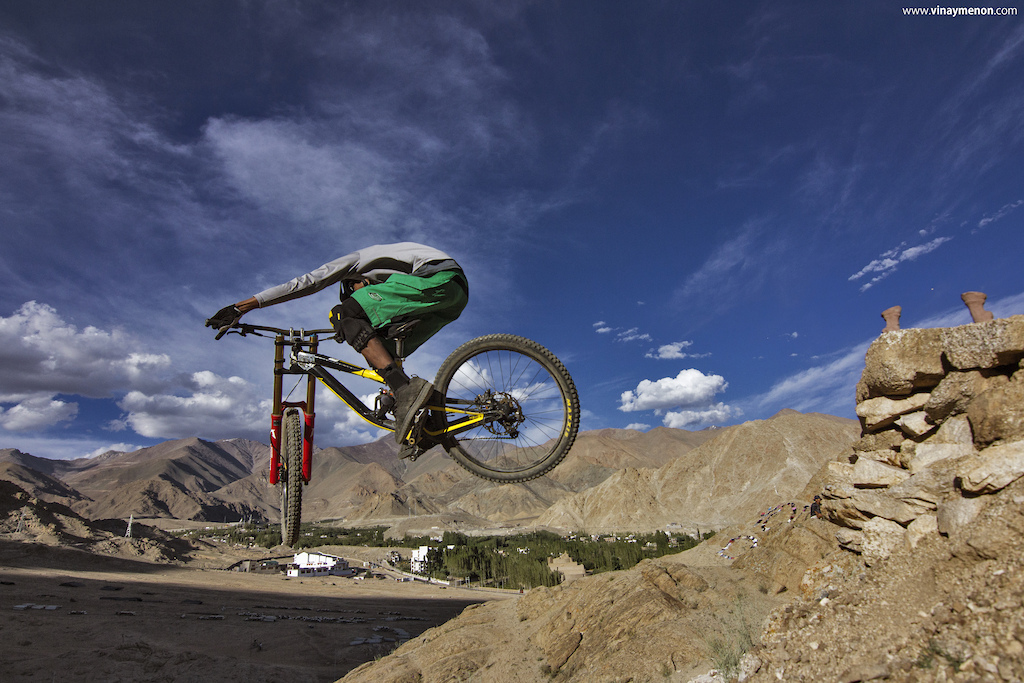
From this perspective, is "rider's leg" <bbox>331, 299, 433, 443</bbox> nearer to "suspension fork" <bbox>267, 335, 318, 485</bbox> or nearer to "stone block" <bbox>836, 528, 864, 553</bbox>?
"suspension fork" <bbox>267, 335, 318, 485</bbox>

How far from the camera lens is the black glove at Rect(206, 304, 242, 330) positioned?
3.50 meters

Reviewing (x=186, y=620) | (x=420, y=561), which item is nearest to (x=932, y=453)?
(x=186, y=620)

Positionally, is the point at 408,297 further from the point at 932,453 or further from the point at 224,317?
the point at 932,453

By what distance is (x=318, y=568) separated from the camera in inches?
1738

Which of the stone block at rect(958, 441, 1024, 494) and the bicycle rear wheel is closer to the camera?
the bicycle rear wheel

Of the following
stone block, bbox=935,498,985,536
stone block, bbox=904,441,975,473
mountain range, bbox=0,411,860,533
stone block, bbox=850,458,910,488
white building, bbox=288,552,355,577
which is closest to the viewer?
stone block, bbox=935,498,985,536

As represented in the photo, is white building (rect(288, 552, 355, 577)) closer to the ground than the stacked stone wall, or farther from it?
closer to the ground

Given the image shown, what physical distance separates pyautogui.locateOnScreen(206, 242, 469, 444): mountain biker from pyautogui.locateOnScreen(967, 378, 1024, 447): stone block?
6.31 metres

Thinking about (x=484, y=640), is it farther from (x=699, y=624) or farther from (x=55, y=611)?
(x=55, y=611)

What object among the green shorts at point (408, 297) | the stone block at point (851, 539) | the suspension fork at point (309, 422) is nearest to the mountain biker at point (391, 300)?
the green shorts at point (408, 297)

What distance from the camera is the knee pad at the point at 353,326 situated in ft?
12.2

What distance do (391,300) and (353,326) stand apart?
348 millimetres

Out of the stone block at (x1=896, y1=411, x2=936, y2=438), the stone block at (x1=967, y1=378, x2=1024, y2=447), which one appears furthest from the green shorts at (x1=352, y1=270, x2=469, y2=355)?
the stone block at (x1=896, y1=411, x2=936, y2=438)

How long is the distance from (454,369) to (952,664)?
14.4ft
